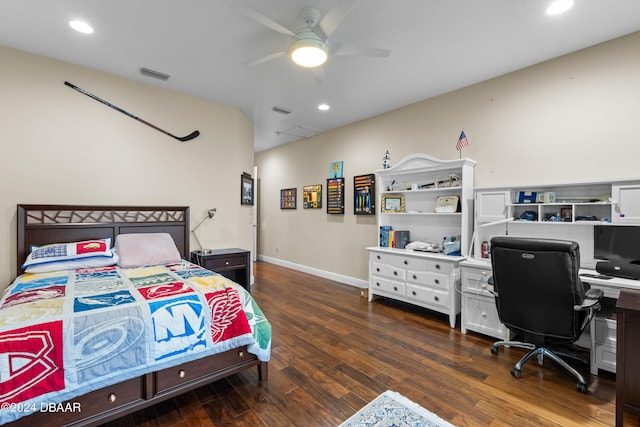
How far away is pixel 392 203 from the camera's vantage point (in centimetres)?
427

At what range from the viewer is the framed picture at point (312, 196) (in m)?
5.65

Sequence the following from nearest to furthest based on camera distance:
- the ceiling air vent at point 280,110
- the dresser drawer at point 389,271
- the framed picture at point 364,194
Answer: the dresser drawer at point 389,271, the ceiling air vent at point 280,110, the framed picture at point 364,194

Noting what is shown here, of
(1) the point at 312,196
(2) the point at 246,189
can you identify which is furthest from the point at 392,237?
(2) the point at 246,189

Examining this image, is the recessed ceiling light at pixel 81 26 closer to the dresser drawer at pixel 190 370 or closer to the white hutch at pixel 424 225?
the dresser drawer at pixel 190 370

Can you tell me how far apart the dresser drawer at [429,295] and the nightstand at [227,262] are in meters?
2.21

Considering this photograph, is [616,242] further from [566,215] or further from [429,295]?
[429,295]

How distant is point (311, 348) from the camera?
2.75m

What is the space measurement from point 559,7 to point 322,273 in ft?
15.4

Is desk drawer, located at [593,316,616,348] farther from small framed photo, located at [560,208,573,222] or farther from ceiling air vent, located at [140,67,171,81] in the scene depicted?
ceiling air vent, located at [140,67,171,81]

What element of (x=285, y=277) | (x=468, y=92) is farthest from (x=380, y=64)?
(x=285, y=277)

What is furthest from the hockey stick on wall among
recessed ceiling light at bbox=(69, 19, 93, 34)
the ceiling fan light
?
the ceiling fan light

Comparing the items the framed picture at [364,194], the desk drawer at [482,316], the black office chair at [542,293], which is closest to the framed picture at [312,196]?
the framed picture at [364,194]

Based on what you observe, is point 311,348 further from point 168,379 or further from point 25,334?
point 25,334

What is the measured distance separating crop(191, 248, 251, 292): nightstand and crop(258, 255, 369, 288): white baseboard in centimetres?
181
